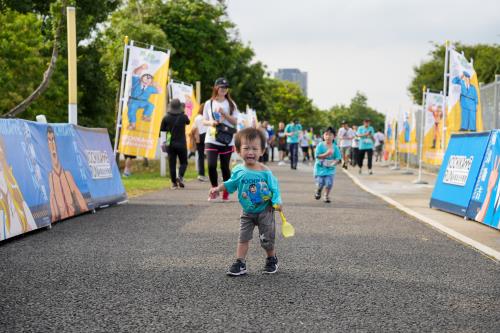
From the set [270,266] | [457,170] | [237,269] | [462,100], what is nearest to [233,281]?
[237,269]

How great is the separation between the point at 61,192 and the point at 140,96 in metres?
7.14

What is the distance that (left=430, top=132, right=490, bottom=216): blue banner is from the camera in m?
9.02

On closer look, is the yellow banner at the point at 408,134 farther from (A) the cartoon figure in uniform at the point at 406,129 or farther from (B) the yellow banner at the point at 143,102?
(B) the yellow banner at the point at 143,102

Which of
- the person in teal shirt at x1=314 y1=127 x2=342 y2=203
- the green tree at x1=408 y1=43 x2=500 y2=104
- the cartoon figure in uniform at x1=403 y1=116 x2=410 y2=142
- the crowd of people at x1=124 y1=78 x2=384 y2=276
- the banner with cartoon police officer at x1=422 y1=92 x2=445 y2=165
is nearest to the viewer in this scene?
the crowd of people at x1=124 y1=78 x2=384 y2=276

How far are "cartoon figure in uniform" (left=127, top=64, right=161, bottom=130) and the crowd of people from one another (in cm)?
120

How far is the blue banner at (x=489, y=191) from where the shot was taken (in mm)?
7891

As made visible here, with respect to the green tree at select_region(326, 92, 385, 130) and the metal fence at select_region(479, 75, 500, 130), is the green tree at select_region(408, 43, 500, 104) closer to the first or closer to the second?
the metal fence at select_region(479, 75, 500, 130)

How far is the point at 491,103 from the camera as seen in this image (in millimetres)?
15039

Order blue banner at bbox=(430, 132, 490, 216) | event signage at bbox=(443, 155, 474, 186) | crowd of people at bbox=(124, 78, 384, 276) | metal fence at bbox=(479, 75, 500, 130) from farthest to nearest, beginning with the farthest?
metal fence at bbox=(479, 75, 500, 130), event signage at bbox=(443, 155, 474, 186), blue banner at bbox=(430, 132, 490, 216), crowd of people at bbox=(124, 78, 384, 276)

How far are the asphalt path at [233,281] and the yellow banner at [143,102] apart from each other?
716 cm

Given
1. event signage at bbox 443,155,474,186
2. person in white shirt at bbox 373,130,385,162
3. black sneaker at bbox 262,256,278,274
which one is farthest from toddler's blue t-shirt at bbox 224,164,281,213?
person in white shirt at bbox 373,130,385,162

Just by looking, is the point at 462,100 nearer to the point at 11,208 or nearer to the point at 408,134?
the point at 11,208

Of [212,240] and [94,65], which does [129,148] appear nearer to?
[212,240]

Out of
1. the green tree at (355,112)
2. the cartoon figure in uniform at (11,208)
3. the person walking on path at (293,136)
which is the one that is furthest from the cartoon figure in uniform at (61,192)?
the green tree at (355,112)
